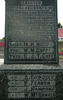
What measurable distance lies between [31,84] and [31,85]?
2 cm

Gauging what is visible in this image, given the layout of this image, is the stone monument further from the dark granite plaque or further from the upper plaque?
the dark granite plaque

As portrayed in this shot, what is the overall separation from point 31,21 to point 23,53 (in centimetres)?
93

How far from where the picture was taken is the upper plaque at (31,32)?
10.5 ft

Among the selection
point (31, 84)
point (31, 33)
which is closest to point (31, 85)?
point (31, 84)

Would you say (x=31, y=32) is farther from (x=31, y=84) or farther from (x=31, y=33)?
(x=31, y=84)

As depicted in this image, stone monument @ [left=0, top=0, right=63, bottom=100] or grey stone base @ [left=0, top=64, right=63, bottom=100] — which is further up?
stone monument @ [left=0, top=0, right=63, bottom=100]

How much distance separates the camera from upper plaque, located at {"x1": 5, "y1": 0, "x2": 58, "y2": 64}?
126 inches

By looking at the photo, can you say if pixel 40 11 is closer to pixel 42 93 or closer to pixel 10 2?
pixel 10 2

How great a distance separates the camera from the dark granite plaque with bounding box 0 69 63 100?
2738 millimetres

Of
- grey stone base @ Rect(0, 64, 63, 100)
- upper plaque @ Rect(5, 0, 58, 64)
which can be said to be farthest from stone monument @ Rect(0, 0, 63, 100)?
grey stone base @ Rect(0, 64, 63, 100)

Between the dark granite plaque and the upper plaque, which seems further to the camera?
the upper plaque

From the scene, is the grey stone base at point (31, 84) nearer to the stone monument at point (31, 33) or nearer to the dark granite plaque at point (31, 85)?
the dark granite plaque at point (31, 85)

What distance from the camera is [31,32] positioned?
3.26 metres

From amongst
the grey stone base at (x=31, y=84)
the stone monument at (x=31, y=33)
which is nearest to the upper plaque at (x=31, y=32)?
the stone monument at (x=31, y=33)
